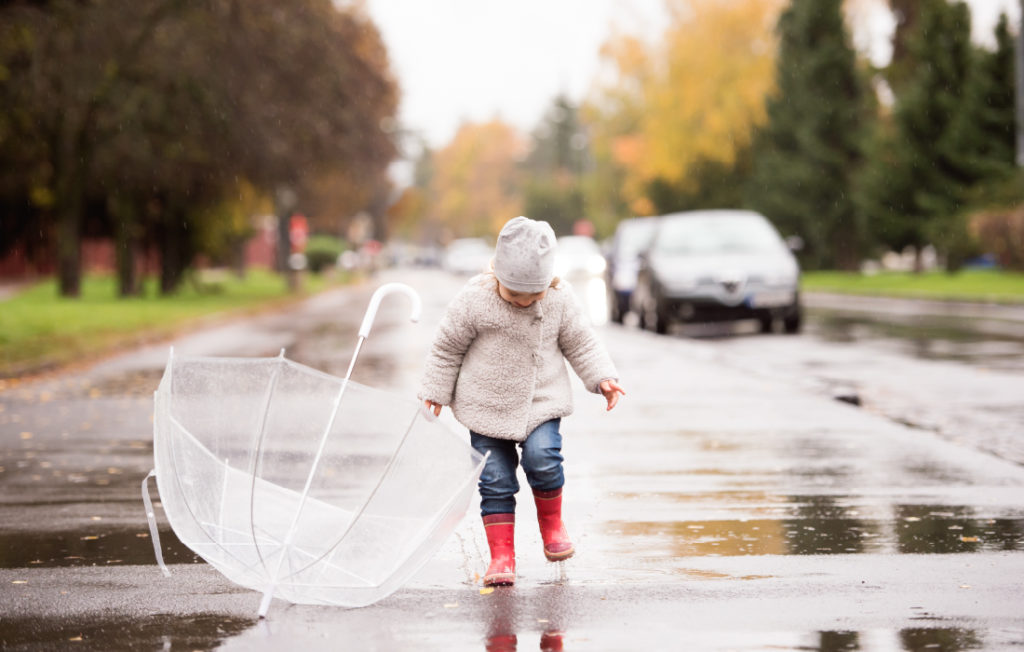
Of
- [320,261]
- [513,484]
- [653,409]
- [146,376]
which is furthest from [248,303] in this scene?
[320,261]

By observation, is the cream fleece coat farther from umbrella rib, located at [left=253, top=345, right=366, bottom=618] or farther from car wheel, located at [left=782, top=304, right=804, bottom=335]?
car wheel, located at [left=782, top=304, right=804, bottom=335]

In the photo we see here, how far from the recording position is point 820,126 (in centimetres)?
5131

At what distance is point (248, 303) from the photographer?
33.6 m

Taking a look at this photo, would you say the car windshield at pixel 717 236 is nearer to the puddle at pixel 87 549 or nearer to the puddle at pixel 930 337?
the puddle at pixel 930 337

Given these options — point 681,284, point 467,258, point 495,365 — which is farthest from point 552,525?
point 467,258

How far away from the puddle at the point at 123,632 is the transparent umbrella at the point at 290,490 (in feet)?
0.72

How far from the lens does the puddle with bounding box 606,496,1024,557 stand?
6301 mm

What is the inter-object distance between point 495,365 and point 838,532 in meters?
1.89

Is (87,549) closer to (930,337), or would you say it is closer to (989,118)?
(930,337)

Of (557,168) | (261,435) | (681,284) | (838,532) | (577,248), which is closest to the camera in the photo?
(261,435)

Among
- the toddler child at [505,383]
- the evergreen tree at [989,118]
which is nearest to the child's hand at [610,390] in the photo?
the toddler child at [505,383]

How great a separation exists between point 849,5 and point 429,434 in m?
55.1

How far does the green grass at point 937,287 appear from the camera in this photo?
29.6 metres

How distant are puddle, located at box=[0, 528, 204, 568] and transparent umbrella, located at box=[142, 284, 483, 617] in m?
0.81
